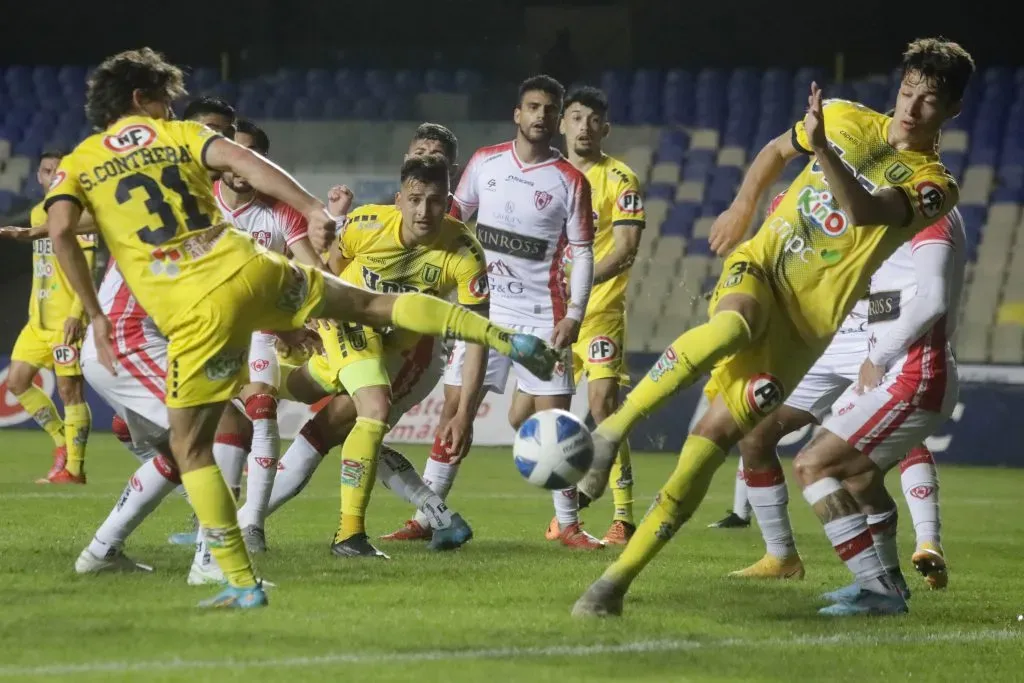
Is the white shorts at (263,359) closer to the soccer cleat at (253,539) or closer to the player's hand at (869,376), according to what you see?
the soccer cleat at (253,539)

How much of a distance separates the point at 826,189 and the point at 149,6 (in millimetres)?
17208

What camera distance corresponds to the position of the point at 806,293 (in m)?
5.54

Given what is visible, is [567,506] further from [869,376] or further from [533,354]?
[533,354]

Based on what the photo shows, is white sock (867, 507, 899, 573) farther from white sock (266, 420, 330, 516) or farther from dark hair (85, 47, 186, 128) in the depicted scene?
dark hair (85, 47, 186, 128)

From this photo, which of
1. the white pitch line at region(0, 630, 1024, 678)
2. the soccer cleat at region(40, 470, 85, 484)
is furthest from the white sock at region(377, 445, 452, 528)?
the soccer cleat at region(40, 470, 85, 484)

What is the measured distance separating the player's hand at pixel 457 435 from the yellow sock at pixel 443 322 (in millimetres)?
2175

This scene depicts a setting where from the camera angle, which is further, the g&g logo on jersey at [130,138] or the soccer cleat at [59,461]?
Result: the soccer cleat at [59,461]

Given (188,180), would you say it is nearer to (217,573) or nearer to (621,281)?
(217,573)

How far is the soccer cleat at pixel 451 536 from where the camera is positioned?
741 cm

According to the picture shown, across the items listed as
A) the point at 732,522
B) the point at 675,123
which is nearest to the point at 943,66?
the point at 732,522

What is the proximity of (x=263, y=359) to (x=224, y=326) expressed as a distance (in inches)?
92.7

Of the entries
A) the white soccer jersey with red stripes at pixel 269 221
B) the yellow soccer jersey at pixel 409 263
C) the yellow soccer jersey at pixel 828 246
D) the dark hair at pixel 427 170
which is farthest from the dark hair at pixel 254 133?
the yellow soccer jersey at pixel 828 246

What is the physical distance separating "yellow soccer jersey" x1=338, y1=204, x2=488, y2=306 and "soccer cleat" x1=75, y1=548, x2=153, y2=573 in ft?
5.87

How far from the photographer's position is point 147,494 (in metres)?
6.07
